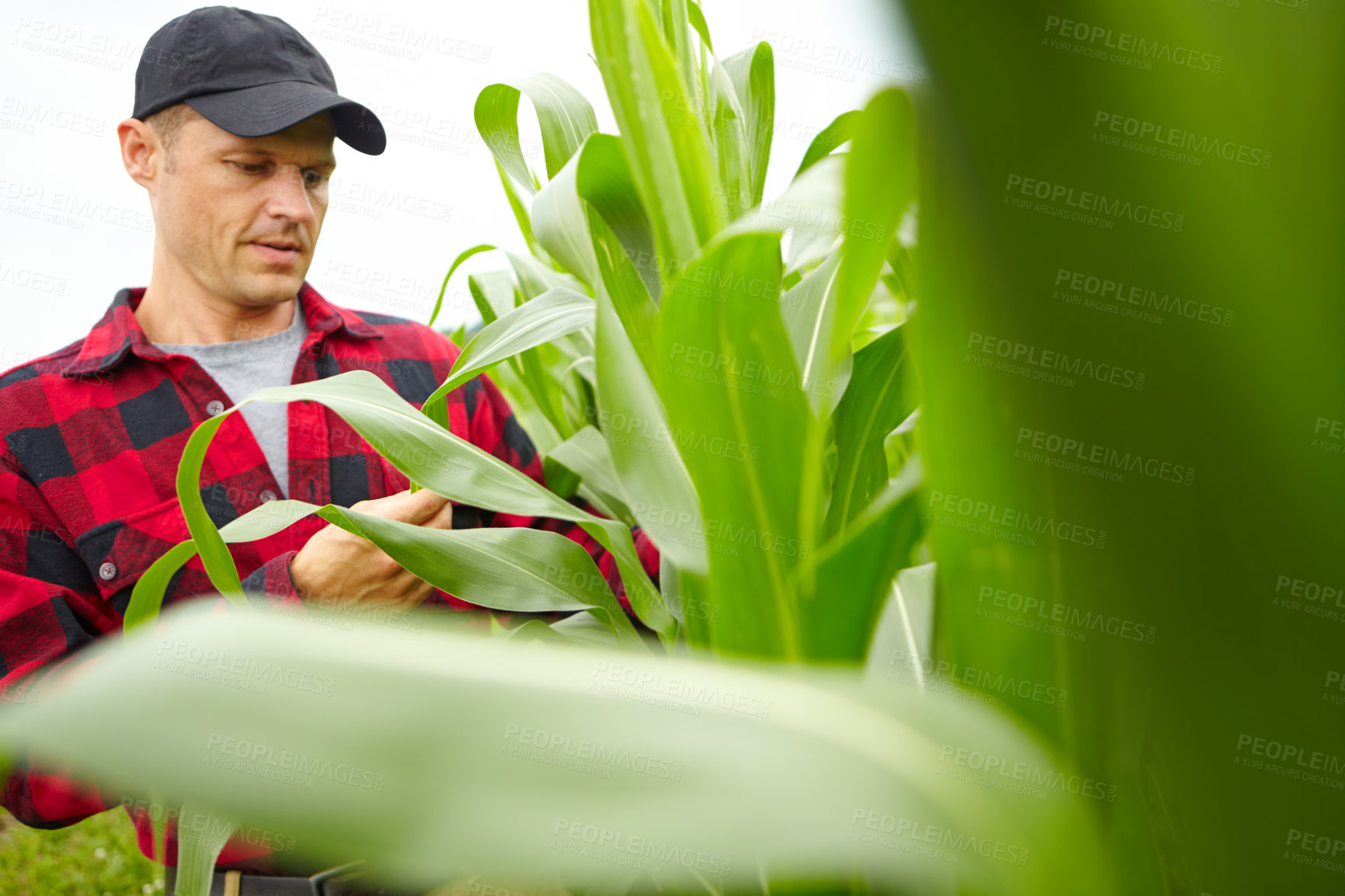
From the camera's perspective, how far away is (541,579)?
1.48 feet

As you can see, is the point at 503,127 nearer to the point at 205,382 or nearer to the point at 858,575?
the point at 858,575

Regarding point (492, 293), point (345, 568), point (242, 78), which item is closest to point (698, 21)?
point (492, 293)

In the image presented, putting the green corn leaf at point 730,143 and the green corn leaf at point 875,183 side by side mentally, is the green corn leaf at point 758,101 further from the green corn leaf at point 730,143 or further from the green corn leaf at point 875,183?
the green corn leaf at point 875,183

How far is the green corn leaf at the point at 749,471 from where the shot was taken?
0.29 meters

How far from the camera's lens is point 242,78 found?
1000 millimetres

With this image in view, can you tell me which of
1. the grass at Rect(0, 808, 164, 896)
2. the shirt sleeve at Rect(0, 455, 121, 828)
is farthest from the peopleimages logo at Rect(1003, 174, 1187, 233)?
the grass at Rect(0, 808, 164, 896)

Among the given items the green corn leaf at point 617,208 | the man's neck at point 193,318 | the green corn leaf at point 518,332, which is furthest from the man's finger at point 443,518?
the man's neck at point 193,318

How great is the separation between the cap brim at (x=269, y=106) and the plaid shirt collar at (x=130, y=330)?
244mm

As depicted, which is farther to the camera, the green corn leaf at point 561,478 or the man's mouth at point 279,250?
the man's mouth at point 279,250

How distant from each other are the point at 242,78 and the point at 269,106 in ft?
0.24

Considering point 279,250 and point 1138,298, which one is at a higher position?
point 1138,298

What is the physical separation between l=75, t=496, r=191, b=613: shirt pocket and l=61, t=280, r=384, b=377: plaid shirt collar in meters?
0.21

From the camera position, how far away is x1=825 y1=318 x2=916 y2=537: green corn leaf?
376mm

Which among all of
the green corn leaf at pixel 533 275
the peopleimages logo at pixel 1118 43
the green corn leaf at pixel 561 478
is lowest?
the green corn leaf at pixel 561 478
